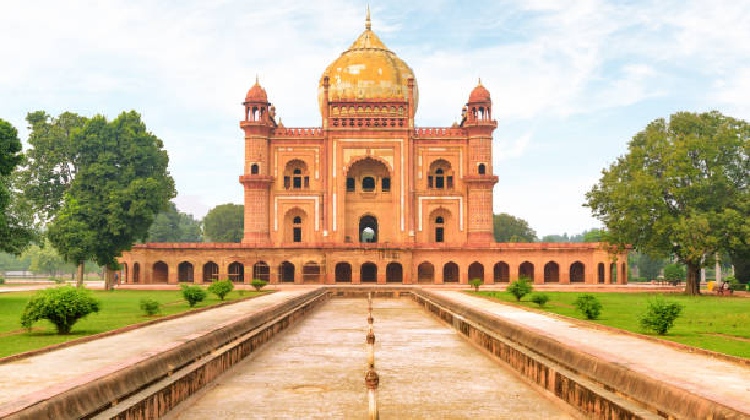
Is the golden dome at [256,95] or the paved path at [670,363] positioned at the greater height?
the golden dome at [256,95]

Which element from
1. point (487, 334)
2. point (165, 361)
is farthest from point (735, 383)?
point (165, 361)

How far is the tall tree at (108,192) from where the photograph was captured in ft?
124

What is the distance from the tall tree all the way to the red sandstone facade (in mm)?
7353

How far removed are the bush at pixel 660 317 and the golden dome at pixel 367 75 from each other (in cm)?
3915

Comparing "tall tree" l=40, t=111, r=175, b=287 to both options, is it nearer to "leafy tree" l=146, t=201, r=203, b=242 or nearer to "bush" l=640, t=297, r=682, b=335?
"bush" l=640, t=297, r=682, b=335

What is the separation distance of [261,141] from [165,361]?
137ft

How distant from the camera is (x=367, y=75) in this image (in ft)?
181

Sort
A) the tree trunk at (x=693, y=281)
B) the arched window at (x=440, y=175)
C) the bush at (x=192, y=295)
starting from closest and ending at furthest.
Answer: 1. the bush at (x=192, y=295)
2. the tree trunk at (x=693, y=281)
3. the arched window at (x=440, y=175)

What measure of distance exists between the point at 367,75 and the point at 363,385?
1841 inches

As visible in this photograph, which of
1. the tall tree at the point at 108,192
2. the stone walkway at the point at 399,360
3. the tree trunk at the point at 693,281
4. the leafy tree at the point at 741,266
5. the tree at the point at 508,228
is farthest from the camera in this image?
the tree at the point at 508,228

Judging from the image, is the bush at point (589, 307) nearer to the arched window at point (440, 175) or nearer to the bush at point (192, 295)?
the bush at point (192, 295)

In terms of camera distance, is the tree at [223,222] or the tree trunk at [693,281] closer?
the tree trunk at [693,281]

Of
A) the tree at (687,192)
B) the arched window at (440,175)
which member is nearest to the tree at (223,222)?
the arched window at (440,175)

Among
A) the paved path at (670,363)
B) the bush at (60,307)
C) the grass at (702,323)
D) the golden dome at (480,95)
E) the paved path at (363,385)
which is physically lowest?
the paved path at (363,385)
